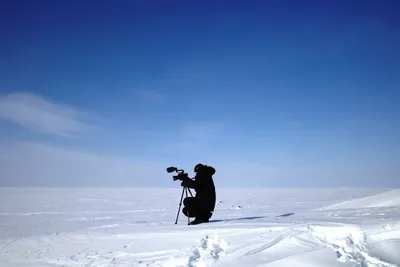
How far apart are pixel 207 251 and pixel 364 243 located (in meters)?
2.29

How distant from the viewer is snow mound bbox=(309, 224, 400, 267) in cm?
387

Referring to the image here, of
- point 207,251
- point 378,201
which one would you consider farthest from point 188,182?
point 378,201

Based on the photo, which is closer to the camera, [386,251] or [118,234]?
[386,251]

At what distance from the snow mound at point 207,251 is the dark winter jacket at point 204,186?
99.1 inches

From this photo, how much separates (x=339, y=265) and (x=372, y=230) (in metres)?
1.56

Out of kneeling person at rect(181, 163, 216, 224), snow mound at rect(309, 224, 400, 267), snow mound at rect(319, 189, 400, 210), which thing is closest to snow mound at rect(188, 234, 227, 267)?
snow mound at rect(309, 224, 400, 267)

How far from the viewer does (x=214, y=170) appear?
25.7 feet

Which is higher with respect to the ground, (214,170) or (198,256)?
(214,170)

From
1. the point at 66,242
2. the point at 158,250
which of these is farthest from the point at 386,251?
the point at 66,242

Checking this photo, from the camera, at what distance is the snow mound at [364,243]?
152 inches

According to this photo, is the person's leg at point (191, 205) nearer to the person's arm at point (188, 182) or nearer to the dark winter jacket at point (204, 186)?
the dark winter jacket at point (204, 186)

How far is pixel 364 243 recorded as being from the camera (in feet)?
14.8

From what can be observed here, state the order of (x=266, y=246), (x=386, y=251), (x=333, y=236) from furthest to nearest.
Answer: (x=333, y=236), (x=266, y=246), (x=386, y=251)

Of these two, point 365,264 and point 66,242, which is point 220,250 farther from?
point 66,242
